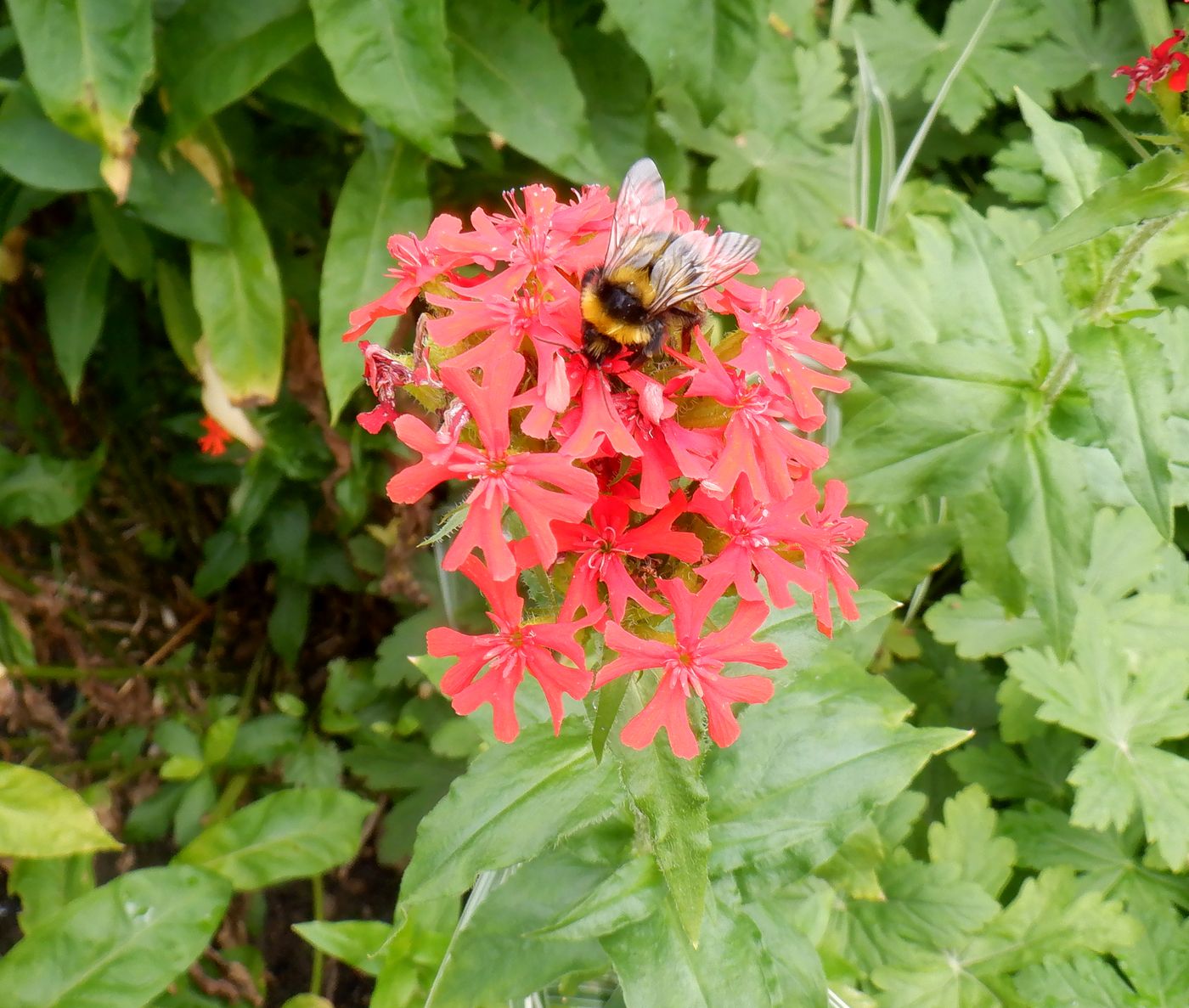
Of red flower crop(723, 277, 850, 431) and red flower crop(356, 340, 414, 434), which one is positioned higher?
red flower crop(723, 277, 850, 431)

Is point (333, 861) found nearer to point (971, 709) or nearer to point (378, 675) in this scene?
point (378, 675)

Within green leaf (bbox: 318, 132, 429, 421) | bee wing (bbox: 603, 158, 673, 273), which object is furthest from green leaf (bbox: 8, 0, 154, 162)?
bee wing (bbox: 603, 158, 673, 273)

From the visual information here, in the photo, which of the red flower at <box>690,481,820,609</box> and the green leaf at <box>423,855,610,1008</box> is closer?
the red flower at <box>690,481,820,609</box>

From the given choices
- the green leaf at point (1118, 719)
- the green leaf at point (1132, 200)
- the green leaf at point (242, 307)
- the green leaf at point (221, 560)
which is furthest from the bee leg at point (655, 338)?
the green leaf at point (221, 560)

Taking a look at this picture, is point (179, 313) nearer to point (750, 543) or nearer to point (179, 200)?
point (179, 200)

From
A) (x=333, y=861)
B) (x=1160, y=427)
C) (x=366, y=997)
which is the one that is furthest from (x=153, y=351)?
(x=1160, y=427)

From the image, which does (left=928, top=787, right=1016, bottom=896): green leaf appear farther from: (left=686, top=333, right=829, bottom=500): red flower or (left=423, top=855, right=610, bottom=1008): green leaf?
(left=686, top=333, right=829, bottom=500): red flower
